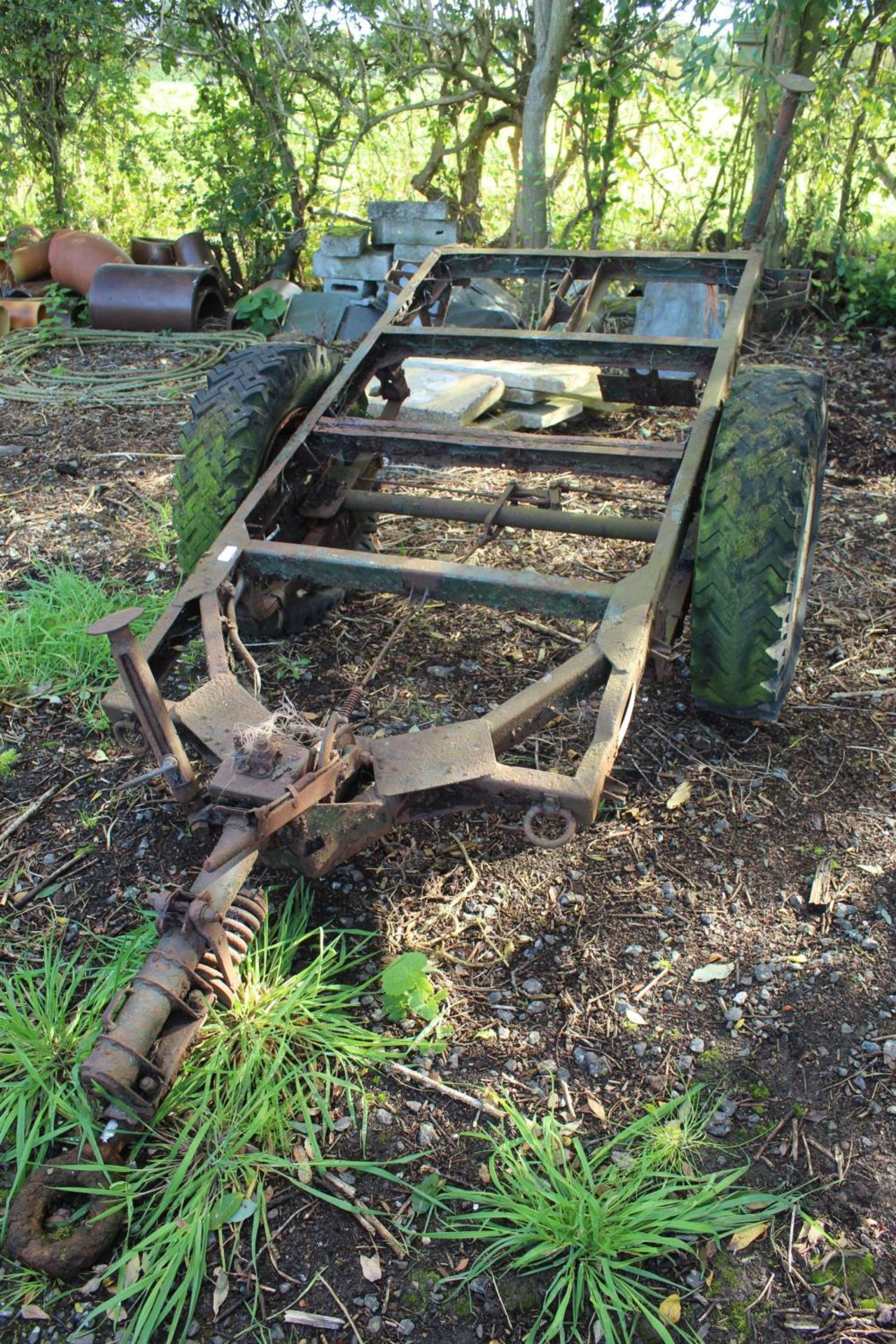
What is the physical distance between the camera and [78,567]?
4484mm

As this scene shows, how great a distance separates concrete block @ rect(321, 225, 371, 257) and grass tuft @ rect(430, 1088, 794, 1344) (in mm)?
6756

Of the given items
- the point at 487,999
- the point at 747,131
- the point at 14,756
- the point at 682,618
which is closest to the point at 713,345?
the point at 682,618

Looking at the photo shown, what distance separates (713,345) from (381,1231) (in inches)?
118

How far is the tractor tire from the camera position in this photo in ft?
10.9

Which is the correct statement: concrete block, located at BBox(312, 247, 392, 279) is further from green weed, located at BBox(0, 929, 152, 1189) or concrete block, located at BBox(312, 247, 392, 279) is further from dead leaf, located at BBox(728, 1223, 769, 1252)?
dead leaf, located at BBox(728, 1223, 769, 1252)

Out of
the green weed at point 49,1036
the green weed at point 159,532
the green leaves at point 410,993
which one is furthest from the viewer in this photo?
the green weed at point 159,532

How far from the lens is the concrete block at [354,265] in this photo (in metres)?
7.54

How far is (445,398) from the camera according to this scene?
5324mm

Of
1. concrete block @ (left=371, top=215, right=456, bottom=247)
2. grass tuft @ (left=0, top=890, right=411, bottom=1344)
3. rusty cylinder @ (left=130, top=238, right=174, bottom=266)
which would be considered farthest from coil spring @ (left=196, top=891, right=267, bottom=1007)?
rusty cylinder @ (left=130, top=238, right=174, bottom=266)

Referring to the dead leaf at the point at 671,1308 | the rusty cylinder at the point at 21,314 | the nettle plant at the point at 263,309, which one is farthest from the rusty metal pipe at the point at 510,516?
the rusty cylinder at the point at 21,314

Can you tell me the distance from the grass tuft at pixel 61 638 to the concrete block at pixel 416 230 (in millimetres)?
4539

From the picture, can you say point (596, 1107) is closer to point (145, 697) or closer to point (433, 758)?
point (433, 758)

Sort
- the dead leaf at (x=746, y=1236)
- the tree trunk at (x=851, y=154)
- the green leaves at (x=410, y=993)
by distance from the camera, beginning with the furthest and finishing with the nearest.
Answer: the tree trunk at (x=851, y=154) → the green leaves at (x=410, y=993) → the dead leaf at (x=746, y=1236)

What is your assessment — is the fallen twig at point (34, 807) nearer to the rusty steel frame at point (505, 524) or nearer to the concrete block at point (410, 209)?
the rusty steel frame at point (505, 524)
